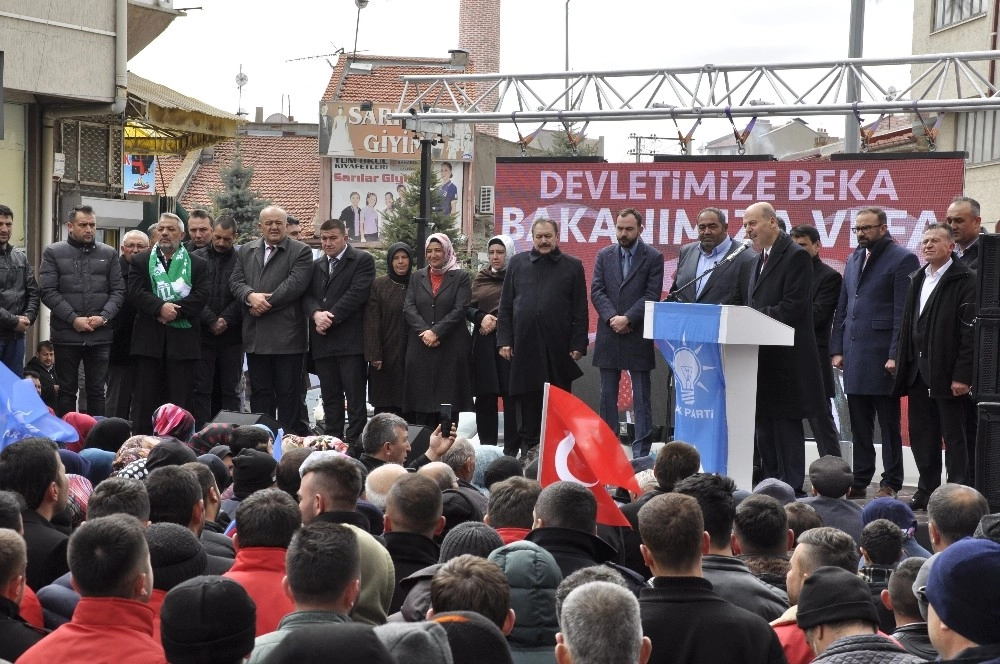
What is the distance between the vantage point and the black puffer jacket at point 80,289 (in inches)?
427

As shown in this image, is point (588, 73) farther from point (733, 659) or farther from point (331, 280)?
point (733, 659)

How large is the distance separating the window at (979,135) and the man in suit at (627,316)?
61.0 feet

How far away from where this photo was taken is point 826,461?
6.85 meters

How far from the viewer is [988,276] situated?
24.3 ft

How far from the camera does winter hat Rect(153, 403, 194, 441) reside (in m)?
8.77

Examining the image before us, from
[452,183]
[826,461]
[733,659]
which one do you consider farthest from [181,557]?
[452,183]

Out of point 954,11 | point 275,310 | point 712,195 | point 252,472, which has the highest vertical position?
point 954,11

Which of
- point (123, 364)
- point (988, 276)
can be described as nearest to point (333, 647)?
point (988, 276)

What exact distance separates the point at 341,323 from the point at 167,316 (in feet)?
4.70

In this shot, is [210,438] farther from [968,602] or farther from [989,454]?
[968,602]

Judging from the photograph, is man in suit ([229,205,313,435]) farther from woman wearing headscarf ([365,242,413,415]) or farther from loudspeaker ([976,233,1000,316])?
loudspeaker ([976,233,1000,316])

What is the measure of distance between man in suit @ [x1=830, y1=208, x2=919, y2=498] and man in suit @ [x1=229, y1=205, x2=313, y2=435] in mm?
4511

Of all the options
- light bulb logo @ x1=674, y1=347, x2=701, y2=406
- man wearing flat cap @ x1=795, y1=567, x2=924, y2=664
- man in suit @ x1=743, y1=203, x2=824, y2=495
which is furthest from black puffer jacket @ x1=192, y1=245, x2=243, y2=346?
man wearing flat cap @ x1=795, y1=567, x2=924, y2=664

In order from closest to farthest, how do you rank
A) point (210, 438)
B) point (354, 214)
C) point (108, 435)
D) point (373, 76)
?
point (108, 435) → point (210, 438) → point (354, 214) → point (373, 76)
